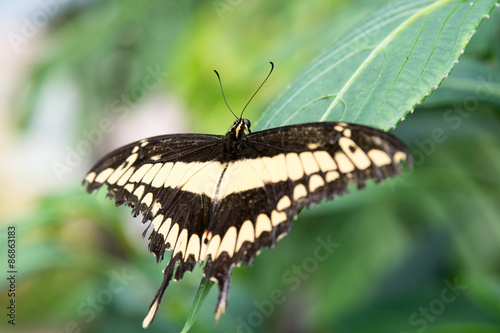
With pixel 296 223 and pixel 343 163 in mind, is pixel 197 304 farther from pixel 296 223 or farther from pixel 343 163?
pixel 296 223

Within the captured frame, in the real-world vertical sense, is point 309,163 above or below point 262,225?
above

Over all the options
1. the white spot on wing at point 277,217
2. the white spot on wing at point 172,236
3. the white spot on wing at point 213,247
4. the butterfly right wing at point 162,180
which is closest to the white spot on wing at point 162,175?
the butterfly right wing at point 162,180

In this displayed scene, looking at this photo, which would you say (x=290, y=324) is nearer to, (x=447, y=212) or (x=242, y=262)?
(x=447, y=212)

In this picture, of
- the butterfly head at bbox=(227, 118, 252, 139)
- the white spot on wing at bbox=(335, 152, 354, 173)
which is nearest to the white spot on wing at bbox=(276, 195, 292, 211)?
the white spot on wing at bbox=(335, 152, 354, 173)

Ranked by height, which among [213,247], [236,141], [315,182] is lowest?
[213,247]

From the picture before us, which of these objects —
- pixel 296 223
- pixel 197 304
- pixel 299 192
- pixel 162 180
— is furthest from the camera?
pixel 296 223

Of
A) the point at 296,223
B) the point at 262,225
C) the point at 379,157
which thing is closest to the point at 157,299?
the point at 262,225

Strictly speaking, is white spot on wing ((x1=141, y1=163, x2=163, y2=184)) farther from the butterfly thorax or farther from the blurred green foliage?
the blurred green foliage
